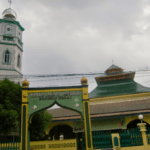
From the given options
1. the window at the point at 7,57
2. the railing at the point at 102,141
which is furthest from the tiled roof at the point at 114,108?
the window at the point at 7,57

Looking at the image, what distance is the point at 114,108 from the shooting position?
1652cm

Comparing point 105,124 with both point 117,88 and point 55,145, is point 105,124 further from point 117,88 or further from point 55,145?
point 55,145

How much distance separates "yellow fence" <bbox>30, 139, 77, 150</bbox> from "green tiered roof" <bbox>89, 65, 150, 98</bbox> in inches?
365

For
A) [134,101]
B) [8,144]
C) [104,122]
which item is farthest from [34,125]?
[134,101]

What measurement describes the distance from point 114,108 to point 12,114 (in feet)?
30.0

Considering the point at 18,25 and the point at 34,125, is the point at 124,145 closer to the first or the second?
the point at 34,125

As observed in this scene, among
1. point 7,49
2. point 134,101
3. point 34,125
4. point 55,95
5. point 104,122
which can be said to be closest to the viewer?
point 55,95

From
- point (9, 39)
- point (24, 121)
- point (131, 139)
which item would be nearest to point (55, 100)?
point (24, 121)

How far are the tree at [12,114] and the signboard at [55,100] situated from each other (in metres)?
1.65

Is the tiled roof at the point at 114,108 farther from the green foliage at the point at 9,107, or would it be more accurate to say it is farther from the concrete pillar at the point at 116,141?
the concrete pillar at the point at 116,141

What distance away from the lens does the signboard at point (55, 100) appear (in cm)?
1023

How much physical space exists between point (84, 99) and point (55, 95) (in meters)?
1.65

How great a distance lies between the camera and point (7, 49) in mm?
28078

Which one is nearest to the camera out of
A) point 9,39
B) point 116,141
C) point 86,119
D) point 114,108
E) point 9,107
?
point 116,141
